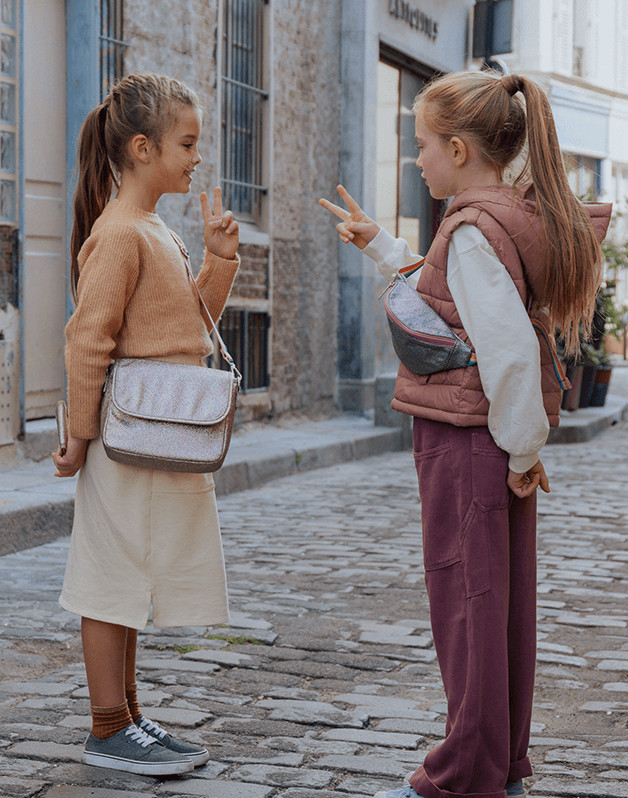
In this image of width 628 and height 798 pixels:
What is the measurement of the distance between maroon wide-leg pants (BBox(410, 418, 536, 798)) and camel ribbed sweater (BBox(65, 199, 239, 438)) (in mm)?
728

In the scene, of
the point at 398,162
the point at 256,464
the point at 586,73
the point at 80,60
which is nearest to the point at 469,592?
the point at 256,464

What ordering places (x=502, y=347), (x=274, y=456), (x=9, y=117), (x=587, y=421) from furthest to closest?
(x=587, y=421) < (x=274, y=456) < (x=9, y=117) < (x=502, y=347)

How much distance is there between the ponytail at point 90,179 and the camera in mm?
2969

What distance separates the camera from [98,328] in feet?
9.05

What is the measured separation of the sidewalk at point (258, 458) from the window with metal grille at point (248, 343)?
1.46 feet

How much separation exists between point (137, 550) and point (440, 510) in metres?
0.80

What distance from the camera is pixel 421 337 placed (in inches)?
94.0

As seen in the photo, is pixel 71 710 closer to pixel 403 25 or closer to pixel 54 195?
pixel 54 195

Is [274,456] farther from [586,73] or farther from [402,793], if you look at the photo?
[586,73]

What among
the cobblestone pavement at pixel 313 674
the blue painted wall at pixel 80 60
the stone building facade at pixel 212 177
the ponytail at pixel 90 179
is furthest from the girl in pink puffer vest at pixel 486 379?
the blue painted wall at pixel 80 60

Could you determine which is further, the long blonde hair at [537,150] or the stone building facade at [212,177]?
the stone building facade at [212,177]

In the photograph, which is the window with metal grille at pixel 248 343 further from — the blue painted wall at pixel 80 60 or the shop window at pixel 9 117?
the shop window at pixel 9 117

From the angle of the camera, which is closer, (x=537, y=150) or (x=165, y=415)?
(x=537, y=150)

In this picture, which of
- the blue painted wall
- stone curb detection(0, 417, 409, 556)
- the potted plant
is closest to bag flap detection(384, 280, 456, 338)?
stone curb detection(0, 417, 409, 556)
